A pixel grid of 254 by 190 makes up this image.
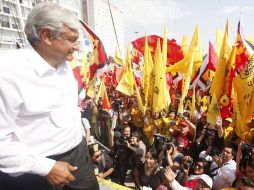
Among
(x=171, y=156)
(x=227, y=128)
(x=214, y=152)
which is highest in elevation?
(x=227, y=128)

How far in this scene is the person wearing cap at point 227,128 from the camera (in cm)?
478

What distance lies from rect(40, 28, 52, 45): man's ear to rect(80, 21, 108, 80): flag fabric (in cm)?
413

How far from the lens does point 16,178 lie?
124 centimetres

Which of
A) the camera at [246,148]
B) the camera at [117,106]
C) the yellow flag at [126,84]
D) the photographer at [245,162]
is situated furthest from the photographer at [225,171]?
the camera at [117,106]

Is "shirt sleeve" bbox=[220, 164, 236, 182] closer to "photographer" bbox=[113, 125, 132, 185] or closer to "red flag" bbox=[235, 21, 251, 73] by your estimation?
"photographer" bbox=[113, 125, 132, 185]

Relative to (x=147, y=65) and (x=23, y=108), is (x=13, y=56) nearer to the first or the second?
(x=23, y=108)

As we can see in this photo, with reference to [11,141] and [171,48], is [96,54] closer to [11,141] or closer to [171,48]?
[171,48]

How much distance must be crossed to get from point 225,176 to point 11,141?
3.25 metres

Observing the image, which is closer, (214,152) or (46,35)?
(46,35)

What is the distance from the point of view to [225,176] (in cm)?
371

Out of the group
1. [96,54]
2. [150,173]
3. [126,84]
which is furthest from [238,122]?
[126,84]

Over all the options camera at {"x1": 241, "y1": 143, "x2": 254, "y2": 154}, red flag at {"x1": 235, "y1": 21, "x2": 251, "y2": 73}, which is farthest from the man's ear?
red flag at {"x1": 235, "y1": 21, "x2": 251, "y2": 73}

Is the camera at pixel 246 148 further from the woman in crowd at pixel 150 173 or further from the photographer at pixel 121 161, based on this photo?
the photographer at pixel 121 161

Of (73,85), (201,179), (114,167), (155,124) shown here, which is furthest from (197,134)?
(73,85)
